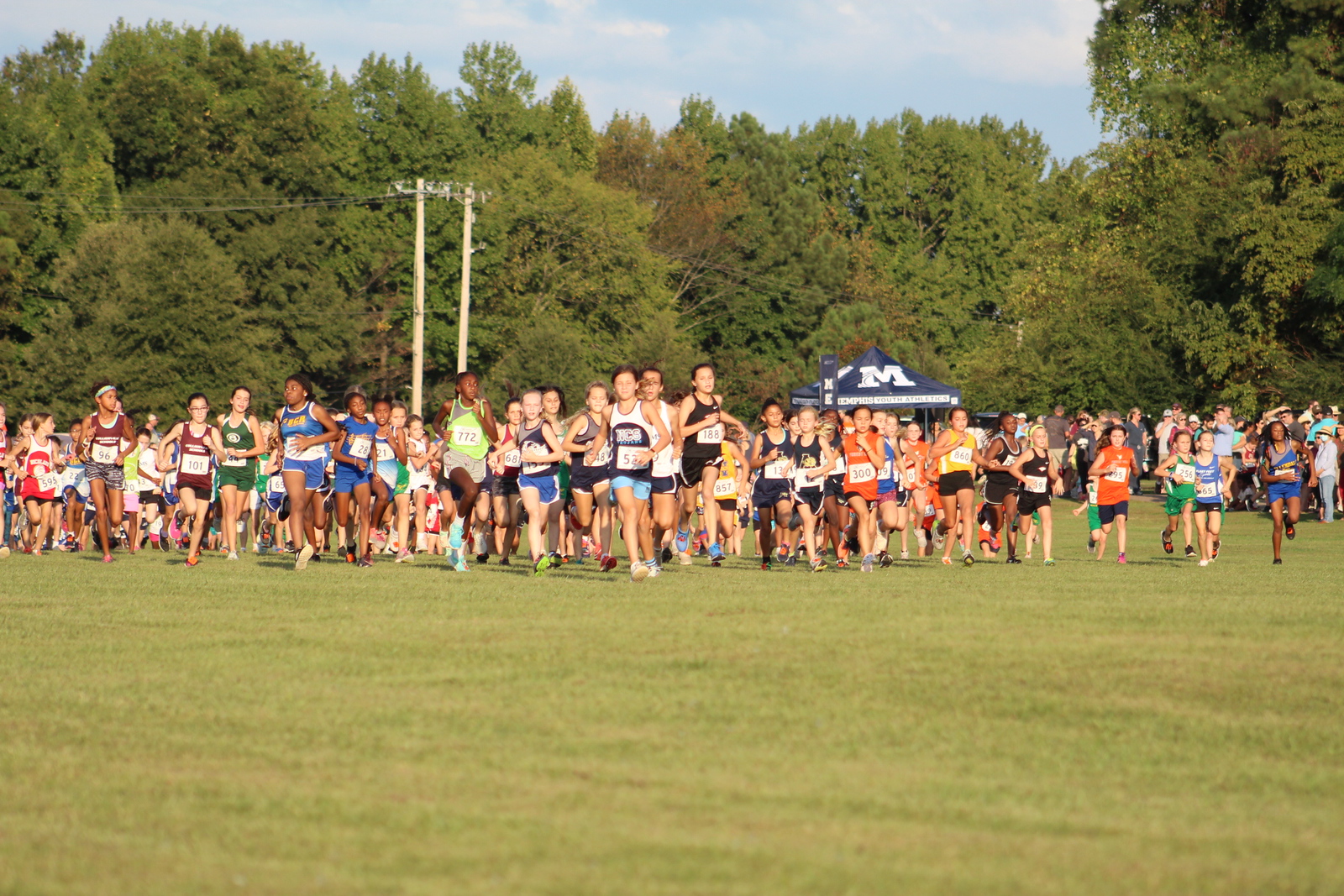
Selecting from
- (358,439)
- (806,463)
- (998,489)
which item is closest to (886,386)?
(998,489)

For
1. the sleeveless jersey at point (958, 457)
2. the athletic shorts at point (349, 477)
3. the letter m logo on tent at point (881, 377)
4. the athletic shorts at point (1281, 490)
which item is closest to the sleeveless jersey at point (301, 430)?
the athletic shorts at point (349, 477)

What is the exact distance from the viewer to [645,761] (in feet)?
22.4

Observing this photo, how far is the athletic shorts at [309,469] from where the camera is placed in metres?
17.2

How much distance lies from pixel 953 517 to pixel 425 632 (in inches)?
404

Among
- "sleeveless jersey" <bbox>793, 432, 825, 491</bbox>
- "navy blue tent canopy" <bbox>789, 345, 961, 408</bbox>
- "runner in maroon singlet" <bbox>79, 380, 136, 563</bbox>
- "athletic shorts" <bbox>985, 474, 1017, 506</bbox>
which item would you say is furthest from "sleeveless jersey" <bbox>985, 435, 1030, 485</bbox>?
"navy blue tent canopy" <bbox>789, 345, 961, 408</bbox>

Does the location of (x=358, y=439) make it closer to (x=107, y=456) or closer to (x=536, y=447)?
(x=536, y=447)

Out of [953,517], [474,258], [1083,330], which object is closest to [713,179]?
[474,258]

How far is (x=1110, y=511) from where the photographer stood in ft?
67.1

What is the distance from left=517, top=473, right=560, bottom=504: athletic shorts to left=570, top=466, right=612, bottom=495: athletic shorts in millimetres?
209

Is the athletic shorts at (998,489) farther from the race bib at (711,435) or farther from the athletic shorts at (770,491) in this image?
the race bib at (711,435)

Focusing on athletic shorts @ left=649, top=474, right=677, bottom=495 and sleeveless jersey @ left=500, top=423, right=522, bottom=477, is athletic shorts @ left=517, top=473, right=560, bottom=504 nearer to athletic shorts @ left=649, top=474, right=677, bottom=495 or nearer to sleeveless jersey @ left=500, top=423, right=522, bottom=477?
sleeveless jersey @ left=500, top=423, right=522, bottom=477

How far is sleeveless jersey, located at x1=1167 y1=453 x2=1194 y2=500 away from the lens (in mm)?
21000

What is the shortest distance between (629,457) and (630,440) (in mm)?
172

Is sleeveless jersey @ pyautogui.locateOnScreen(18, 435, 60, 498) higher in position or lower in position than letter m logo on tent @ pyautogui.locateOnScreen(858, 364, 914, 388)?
lower
